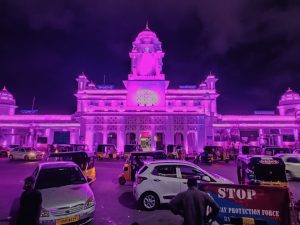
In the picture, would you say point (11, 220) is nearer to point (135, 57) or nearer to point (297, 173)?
point (297, 173)

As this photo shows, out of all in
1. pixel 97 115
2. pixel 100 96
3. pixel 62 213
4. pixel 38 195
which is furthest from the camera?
pixel 100 96

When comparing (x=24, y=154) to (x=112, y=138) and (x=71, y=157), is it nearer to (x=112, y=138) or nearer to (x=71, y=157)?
(x=71, y=157)

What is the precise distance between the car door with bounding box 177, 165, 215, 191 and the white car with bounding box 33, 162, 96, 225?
3.07 meters

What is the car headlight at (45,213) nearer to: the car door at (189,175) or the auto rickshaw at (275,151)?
the car door at (189,175)

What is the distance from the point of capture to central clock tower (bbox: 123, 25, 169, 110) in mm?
47875

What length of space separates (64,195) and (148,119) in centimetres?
3616

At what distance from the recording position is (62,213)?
5621mm

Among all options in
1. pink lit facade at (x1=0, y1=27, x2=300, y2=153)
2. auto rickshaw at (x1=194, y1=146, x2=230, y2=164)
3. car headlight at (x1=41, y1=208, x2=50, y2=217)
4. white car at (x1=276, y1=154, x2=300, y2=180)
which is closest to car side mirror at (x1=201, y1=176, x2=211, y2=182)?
car headlight at (x1=41, y1=208, x2=50, y2=217)

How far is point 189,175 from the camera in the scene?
7820 millimetres

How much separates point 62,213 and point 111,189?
5.77 m

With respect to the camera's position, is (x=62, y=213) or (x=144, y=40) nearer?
(x=62, y=213)

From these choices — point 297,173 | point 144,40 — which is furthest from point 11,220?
point 144,40

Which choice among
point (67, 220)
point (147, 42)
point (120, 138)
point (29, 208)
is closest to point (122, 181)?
point (67, 220)

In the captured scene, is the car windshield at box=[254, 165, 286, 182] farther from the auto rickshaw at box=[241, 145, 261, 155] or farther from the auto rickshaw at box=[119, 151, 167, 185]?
the auto rickshaw at box=[241, 145, 261, 155]
